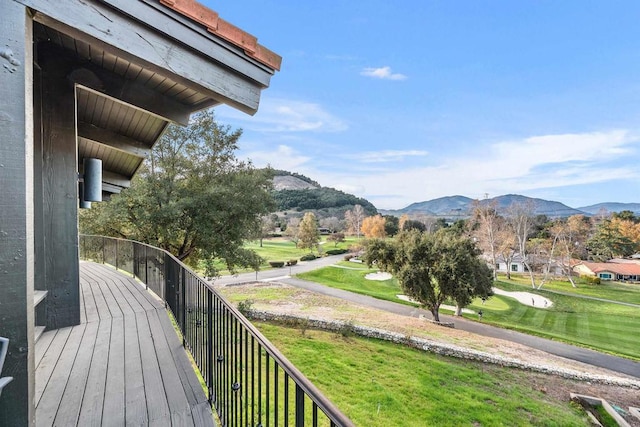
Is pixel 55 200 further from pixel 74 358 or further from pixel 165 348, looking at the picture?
pixel 165 348

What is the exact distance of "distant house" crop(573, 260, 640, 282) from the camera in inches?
1247

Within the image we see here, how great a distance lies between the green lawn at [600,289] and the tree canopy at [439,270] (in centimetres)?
1634

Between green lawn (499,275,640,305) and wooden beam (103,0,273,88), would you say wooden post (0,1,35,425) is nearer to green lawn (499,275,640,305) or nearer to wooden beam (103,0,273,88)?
wooden beam (103,0,273,88)

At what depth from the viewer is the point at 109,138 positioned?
15.6 ft

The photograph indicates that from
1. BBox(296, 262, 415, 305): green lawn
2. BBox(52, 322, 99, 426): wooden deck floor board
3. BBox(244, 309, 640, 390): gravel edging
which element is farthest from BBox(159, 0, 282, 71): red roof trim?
BBox(296, 262, 415, 305): green lawn

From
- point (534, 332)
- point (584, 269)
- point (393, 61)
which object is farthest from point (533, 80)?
point (534, 332)

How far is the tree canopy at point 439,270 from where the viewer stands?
48.7 feet

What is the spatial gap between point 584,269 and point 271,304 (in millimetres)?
35732

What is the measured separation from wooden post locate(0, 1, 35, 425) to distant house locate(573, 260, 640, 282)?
41855 mm

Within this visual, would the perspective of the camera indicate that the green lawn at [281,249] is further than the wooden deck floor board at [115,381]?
Yes

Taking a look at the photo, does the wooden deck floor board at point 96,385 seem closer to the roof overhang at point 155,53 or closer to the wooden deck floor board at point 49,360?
the wooden deck floor board at point 49,360

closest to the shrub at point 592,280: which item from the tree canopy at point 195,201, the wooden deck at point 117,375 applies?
the tree canopy at point 195,201

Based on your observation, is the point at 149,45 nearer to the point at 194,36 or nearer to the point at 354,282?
the point at 194,36

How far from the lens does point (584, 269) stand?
32.9 m
